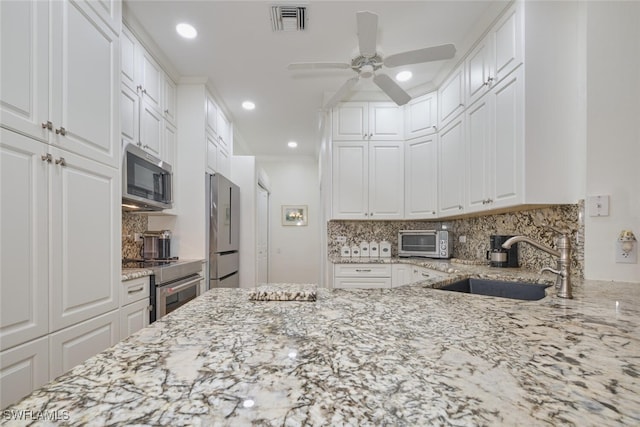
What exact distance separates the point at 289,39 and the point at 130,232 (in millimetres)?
2168

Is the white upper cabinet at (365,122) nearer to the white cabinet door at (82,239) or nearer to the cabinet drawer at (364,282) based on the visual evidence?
the cabinet drawer at (364,282)

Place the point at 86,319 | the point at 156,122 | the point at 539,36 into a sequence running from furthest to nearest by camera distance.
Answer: the point at 156,122
the point at 539,36
the point at 86,319

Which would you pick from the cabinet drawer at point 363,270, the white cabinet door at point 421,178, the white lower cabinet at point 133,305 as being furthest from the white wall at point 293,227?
the white lower cabinet at point 133,305

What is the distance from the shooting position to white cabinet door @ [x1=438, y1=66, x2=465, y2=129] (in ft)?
8.54

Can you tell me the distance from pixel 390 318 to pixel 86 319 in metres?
1.57

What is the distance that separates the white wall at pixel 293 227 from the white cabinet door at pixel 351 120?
2.59 m

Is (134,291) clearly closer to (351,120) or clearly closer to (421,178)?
(351,120)

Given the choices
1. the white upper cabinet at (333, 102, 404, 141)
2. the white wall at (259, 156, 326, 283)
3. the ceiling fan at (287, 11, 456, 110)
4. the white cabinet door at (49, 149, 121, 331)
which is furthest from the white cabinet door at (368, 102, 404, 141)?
the white wall at (259, 156, 326, 283)

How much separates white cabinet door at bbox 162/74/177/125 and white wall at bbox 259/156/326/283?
10.2 feet

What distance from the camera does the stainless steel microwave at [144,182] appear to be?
78.4 inches

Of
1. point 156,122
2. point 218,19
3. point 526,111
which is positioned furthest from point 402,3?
point 156,122

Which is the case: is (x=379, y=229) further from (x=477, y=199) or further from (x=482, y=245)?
(x=477, y=199)

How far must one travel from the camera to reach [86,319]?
4.93ft

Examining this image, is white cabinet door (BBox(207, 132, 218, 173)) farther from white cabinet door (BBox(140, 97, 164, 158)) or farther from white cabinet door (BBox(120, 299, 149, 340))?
white cabinet door (BBox(120, 299, 149, 340))
